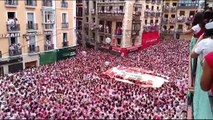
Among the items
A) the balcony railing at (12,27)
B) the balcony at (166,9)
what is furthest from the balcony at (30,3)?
the balcony at (166,9)

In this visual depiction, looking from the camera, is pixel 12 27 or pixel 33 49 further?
pixel 33 49

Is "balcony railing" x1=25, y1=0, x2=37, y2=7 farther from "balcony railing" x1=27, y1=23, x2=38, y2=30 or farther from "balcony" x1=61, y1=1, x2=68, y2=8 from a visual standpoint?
"balcony" x1=61, y1=1, x2=68, y2=8

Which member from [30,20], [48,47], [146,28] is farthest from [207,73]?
[146,28]

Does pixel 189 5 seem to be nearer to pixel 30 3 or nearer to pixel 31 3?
pixel 31 3

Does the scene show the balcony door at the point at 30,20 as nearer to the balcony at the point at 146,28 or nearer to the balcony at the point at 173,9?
the balcony at the point at 146,28

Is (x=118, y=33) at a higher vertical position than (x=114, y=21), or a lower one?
lower

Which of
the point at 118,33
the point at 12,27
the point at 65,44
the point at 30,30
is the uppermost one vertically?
the point at 12,27
